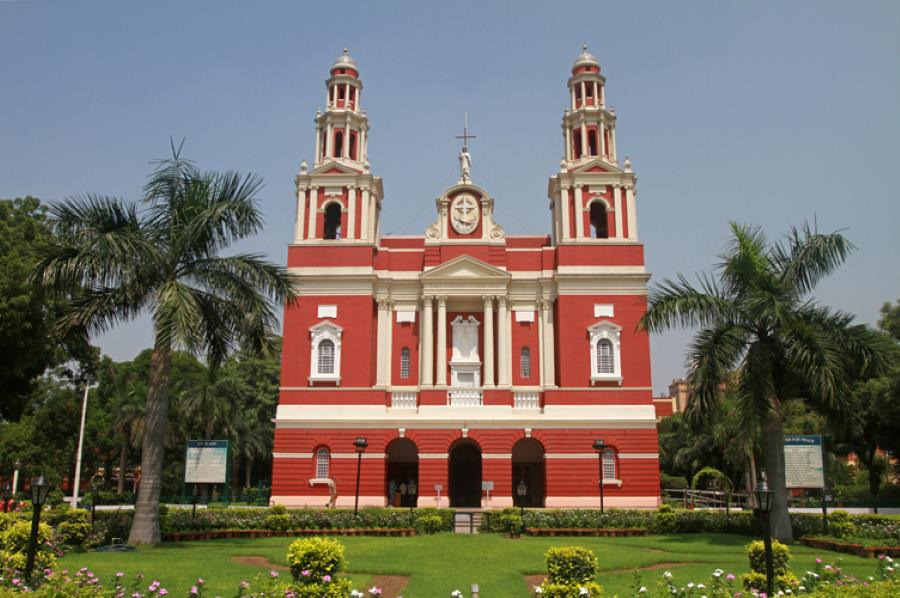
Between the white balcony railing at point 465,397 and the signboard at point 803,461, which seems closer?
the signboard at point 803,461

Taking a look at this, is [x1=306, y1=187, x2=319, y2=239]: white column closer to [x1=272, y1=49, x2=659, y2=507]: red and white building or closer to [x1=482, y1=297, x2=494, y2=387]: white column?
[x1=272, y1=49, x2=659, y2=507]: red and white building

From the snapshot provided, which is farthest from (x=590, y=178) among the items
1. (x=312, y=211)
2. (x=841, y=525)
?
(x=841, y=525)

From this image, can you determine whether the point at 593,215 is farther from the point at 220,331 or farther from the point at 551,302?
the point at 220,331

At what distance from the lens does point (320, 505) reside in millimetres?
31734

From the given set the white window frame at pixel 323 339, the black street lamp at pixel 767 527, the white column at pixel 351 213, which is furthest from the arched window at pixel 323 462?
the black street lamp at pixel 767 527

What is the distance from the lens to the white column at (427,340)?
34.3 metres

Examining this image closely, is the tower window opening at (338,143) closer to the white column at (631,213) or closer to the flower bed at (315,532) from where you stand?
the white column at (631,213)

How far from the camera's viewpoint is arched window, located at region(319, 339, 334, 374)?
34.1m

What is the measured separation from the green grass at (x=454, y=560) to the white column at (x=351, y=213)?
58.6 feet

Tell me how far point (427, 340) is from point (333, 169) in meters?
9.36

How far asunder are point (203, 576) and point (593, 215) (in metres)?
27.5

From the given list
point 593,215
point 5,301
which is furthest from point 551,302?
point 5,301

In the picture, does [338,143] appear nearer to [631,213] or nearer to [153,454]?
[631,213]

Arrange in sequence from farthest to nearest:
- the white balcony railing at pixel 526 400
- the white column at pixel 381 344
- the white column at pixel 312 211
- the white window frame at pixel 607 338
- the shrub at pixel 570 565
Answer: the white column at pixel 312 211, the white column at pixel 381 344, the white window frame at pixel 607 338, the white balcony railing at pixel 526 400, the shrub at pixel 570 565
